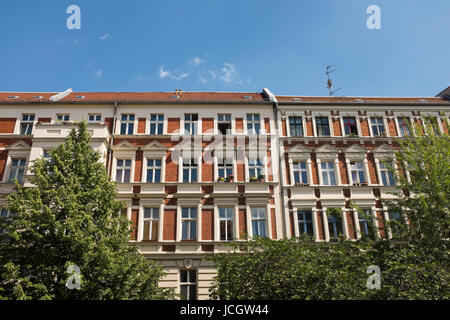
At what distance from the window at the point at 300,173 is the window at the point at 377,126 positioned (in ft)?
17.7

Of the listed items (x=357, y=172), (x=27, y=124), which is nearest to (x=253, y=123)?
(x=357, y=172)

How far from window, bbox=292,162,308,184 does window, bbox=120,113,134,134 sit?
10214 mm

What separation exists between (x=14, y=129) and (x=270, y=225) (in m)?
16.1

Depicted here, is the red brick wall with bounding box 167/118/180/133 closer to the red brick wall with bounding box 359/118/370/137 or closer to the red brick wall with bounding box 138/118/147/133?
the red brick wall with bounding box 138/118/147/133

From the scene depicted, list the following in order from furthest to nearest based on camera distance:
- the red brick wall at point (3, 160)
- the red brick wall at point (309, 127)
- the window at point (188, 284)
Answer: the red brick wall at point (309, 127)
the red brick wall at point (3, 160)
the window at point (188, 284)

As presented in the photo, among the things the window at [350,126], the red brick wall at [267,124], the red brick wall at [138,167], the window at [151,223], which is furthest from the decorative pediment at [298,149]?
the red brick wall at [138,167]

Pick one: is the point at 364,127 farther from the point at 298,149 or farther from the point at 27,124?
the point at 27,124

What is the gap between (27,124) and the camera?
20.0m

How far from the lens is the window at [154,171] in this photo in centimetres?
1900

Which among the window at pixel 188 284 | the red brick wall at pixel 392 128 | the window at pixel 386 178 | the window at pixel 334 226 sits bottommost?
the window at pixel 188 284

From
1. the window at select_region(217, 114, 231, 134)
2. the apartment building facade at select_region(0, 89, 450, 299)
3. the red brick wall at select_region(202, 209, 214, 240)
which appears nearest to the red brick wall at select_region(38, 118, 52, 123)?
the apartment building facade at select_region(0, 89, 450, 299)

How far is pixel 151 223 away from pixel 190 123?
259 inches

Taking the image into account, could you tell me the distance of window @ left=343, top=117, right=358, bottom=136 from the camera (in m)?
20.8

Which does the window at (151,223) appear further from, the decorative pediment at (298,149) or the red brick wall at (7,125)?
the red brick wall at (7,125)
